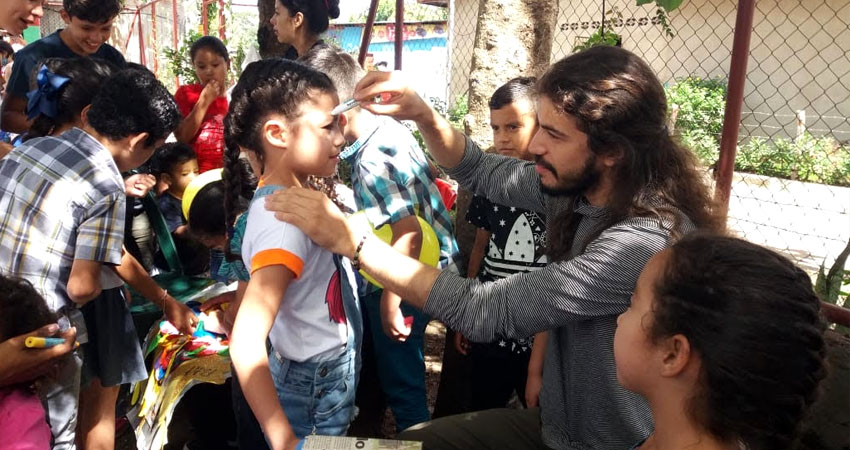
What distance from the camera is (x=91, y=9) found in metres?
3.27

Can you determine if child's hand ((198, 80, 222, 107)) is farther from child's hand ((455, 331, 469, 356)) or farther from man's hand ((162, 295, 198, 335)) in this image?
child's hand ((455, 331, 469, 356))

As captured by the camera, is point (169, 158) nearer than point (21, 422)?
No

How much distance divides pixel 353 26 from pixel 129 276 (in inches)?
820

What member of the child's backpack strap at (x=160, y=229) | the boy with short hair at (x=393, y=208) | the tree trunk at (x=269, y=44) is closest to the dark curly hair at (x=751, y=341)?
the boy with short hair at (x=393, y=208)

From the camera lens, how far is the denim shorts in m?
1.73

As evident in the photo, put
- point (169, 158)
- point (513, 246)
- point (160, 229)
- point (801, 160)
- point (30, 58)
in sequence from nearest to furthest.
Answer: point (513, 246) → point (160, 229) → point (30, 58) → point (169, 158) → point (801, 160)

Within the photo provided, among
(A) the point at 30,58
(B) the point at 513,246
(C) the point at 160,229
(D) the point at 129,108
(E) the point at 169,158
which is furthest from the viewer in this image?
(E) the point at 169,158

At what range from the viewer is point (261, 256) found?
1558 millimetres

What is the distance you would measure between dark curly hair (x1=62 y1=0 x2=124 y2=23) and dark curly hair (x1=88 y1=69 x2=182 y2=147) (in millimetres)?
1286

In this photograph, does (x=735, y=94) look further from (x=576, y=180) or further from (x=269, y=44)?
(x=269, y=44)

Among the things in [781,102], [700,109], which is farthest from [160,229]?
Answer: [781,102]

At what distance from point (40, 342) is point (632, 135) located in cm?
158

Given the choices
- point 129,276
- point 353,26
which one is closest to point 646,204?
point 129,276

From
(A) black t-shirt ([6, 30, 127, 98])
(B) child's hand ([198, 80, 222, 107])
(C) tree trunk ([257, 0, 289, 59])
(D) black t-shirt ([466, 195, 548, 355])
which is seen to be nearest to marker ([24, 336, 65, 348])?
(D) black t-shirt ([466, 195, 548, 355])
